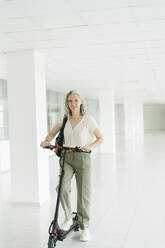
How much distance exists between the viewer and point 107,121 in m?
14.3

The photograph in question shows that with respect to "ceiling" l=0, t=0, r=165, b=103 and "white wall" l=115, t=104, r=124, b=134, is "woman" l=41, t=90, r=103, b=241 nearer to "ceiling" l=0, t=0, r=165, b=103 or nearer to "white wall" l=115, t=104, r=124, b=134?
"ceiling" l=0, t=0, r=165, b=103

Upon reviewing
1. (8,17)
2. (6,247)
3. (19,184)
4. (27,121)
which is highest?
(8,17)

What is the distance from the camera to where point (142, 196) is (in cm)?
629

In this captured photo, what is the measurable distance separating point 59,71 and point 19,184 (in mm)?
4070

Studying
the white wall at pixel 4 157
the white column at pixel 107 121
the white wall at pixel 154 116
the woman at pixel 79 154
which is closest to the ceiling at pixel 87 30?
the woman at pixel 79 154

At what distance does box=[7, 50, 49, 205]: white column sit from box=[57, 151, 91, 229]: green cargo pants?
2.20m

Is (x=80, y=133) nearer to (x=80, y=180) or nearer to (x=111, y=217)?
(x=80, y=180)

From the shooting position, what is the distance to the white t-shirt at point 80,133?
3.88 metres

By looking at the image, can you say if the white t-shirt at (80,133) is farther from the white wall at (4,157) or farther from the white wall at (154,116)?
the white wall at (154,116)

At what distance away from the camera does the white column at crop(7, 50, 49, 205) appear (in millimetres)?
6125

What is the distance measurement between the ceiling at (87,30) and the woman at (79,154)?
108 cm

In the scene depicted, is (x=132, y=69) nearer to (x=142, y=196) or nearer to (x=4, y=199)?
(x=142, y=196)

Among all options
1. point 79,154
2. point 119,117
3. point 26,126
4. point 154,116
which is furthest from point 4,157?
point 154,116

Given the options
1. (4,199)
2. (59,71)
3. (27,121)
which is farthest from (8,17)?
(59,71)
